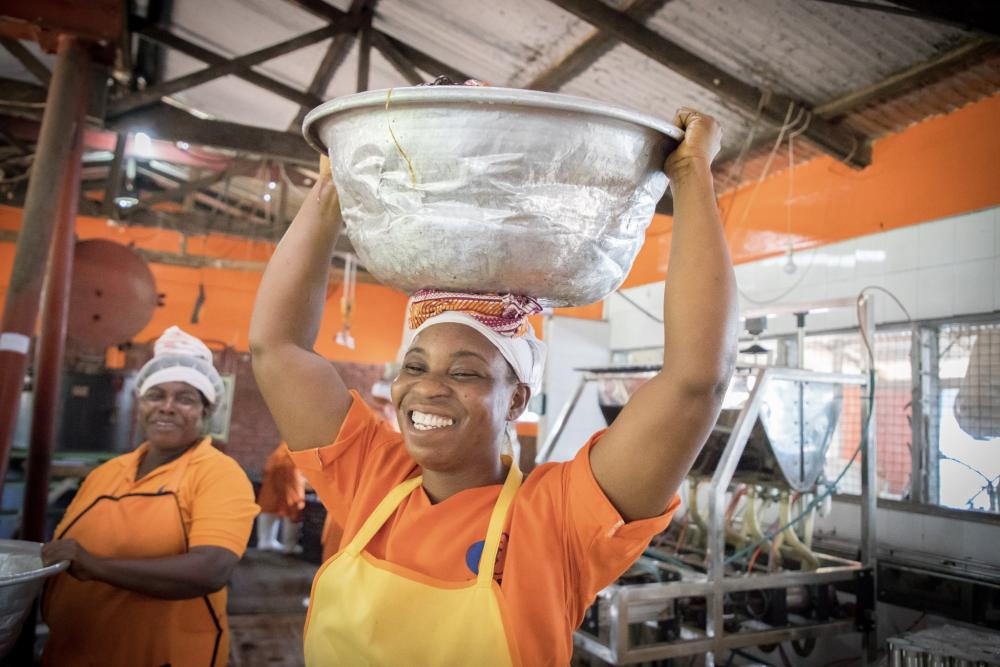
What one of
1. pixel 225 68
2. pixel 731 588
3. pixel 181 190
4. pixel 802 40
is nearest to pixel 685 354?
pixel 731 588

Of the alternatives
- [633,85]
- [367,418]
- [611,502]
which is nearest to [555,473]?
[611,502]

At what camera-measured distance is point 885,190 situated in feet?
17.0

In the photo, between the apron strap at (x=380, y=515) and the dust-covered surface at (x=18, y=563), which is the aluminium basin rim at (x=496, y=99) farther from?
the dust-covered surface at (x=18, y=563)

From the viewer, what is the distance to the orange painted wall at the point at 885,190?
14.9 ft

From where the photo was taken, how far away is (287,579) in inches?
259

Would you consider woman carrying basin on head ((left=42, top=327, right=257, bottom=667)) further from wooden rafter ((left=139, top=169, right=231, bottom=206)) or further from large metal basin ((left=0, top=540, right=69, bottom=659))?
wooden rafter ((left=139, top=169, right=231, bottom=206))

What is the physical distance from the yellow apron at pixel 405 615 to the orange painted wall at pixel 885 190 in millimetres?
4614

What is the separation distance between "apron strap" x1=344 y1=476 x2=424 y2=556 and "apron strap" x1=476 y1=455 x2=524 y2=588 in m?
0.21

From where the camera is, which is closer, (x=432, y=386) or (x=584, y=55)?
(x=432, y=386)

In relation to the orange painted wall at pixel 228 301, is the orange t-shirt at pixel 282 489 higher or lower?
lower

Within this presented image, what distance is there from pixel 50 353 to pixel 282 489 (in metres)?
3.74

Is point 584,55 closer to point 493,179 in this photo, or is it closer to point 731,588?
point 731,588

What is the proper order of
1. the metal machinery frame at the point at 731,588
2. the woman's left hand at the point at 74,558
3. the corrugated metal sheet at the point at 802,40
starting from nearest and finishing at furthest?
the woman's left hand at the point at 74,558
the metal machinery frame at the point at 731,588
the corrugated metal sheet at the point at 802,40

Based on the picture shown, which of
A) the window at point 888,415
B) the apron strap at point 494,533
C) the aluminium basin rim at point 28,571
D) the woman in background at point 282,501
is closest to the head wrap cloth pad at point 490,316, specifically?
the apron strap at point 494,533
